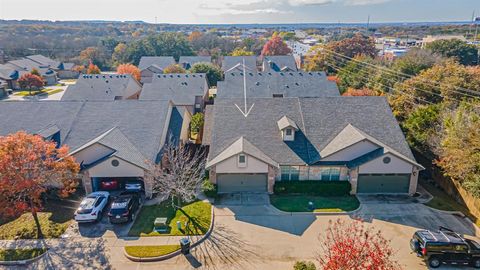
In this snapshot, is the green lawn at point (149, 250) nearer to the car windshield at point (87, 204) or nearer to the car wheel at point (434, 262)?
the car windshield at point (87, 204)

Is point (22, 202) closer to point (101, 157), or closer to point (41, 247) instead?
point (41, 247)

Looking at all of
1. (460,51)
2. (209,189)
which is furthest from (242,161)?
(460,51)

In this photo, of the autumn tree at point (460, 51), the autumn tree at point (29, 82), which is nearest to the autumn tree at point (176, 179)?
the autumn tree at point (29, 82)

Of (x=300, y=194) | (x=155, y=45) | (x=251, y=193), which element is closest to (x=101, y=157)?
(x=251, y=193)

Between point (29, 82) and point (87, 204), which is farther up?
point (29, 82)

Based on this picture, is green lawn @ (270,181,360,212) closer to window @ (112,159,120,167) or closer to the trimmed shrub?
the trimmed shrub

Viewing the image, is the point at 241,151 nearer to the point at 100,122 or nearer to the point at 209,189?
the point at 209,189

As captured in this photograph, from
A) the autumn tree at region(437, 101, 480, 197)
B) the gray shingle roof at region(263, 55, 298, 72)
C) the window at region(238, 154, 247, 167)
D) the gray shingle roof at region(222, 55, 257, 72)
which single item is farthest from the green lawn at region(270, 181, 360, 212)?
the gray shingle roof at region(222, 55, 257, 72)
